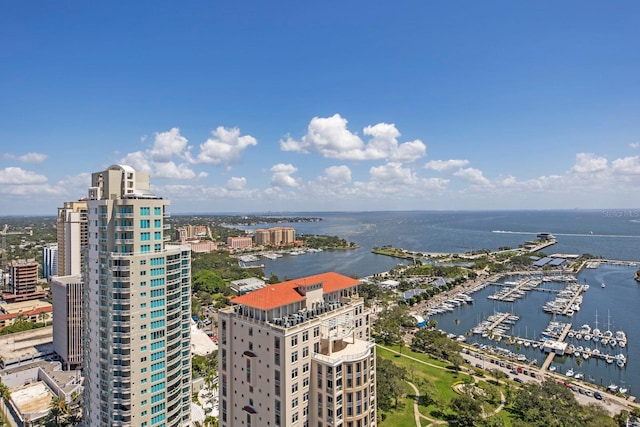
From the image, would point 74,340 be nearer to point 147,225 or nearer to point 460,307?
point 147,225

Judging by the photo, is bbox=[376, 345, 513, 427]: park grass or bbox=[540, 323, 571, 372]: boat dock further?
bbox=[540, 323, 571, 372]: boat dock

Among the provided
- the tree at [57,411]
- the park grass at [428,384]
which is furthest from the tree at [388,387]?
the tree at [57,411]

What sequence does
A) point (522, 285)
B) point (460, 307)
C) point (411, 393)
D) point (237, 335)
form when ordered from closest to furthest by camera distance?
1. point (237, 335)
2. point (411, 393)
3. point (460, 307)
4. point (522, 285)

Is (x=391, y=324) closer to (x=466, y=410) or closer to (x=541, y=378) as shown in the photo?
(x=541, y=378)

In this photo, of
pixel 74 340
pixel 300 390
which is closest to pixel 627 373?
pixel 300 390

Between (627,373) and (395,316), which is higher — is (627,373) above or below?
below

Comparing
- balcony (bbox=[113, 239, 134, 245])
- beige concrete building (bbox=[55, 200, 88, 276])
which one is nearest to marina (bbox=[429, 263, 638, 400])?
balcony (bbox=[113, 239, 134, 245])

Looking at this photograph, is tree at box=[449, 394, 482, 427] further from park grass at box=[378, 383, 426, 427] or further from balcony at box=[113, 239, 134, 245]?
balcony at box=[113, 239, 134, 245]
